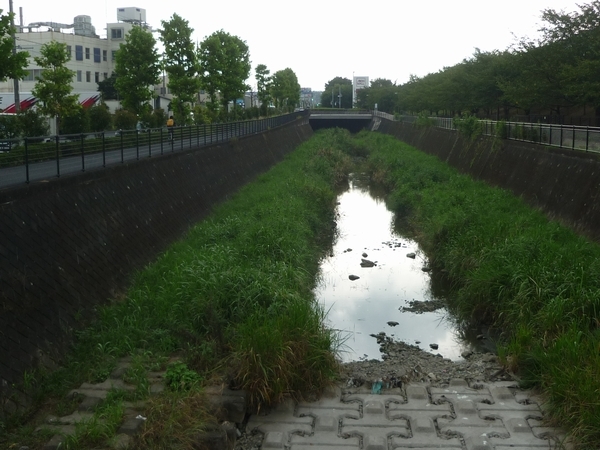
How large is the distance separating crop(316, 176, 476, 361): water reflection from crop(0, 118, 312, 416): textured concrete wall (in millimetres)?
4066

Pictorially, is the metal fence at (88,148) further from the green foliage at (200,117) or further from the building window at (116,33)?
the building window at (116,33)

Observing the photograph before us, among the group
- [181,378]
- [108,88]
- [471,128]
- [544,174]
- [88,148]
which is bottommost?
[181,378]

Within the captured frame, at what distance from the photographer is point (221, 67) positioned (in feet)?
164

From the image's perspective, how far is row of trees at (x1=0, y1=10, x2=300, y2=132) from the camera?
1112 inches

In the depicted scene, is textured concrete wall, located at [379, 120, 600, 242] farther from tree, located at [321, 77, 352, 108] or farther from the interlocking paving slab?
tree, located at [321, 77, 352, 108]

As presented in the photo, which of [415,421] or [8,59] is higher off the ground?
[8,59]

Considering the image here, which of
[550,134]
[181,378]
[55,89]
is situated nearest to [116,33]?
[55,89]

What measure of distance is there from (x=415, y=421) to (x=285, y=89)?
266ft

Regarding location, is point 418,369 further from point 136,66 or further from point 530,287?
point 136,66

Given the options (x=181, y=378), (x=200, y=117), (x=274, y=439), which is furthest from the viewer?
(x=200, y=117)

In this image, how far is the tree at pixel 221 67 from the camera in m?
49.4

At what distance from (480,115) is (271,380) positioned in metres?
51.9

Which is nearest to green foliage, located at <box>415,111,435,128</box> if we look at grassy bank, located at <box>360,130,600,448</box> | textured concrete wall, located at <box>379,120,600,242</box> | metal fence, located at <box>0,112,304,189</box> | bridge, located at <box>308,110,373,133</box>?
textured concrete wall, located at <box>379,120,600,242</box>

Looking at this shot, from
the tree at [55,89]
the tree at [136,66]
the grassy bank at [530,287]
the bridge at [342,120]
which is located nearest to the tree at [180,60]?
the tree at [136,66]
